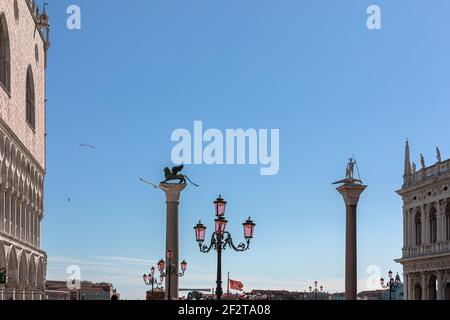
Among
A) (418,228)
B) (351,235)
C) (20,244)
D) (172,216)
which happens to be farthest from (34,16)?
(418,228)

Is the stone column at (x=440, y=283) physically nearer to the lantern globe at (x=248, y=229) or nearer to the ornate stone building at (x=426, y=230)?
the ornate stone building at (x=426, y=230)

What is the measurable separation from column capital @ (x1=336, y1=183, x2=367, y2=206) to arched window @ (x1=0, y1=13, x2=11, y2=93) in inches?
620

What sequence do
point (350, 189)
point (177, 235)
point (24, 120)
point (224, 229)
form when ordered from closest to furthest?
1. point (224, 229)
2. point (177, 235)
3. point (350, 189)
4. point (24, 120)

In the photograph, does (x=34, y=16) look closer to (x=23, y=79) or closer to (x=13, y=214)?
(x=23, y=79)

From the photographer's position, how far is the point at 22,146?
44.2m

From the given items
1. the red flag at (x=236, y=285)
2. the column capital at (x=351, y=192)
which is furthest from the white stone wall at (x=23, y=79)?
the column capital at (x=351, y=192)

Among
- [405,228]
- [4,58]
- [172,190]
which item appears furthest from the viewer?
[405,228]

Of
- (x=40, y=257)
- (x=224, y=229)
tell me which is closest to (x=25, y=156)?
(x=40, y=257)

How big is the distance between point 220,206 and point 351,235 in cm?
1274

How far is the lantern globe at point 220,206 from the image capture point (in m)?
21.6

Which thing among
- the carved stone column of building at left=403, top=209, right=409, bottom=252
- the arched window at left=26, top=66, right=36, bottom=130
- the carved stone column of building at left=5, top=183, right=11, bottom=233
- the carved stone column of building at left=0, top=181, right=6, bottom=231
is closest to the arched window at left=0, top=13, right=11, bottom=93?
the carved stone column of building at left=0, top=181, right=6, bottom=231
